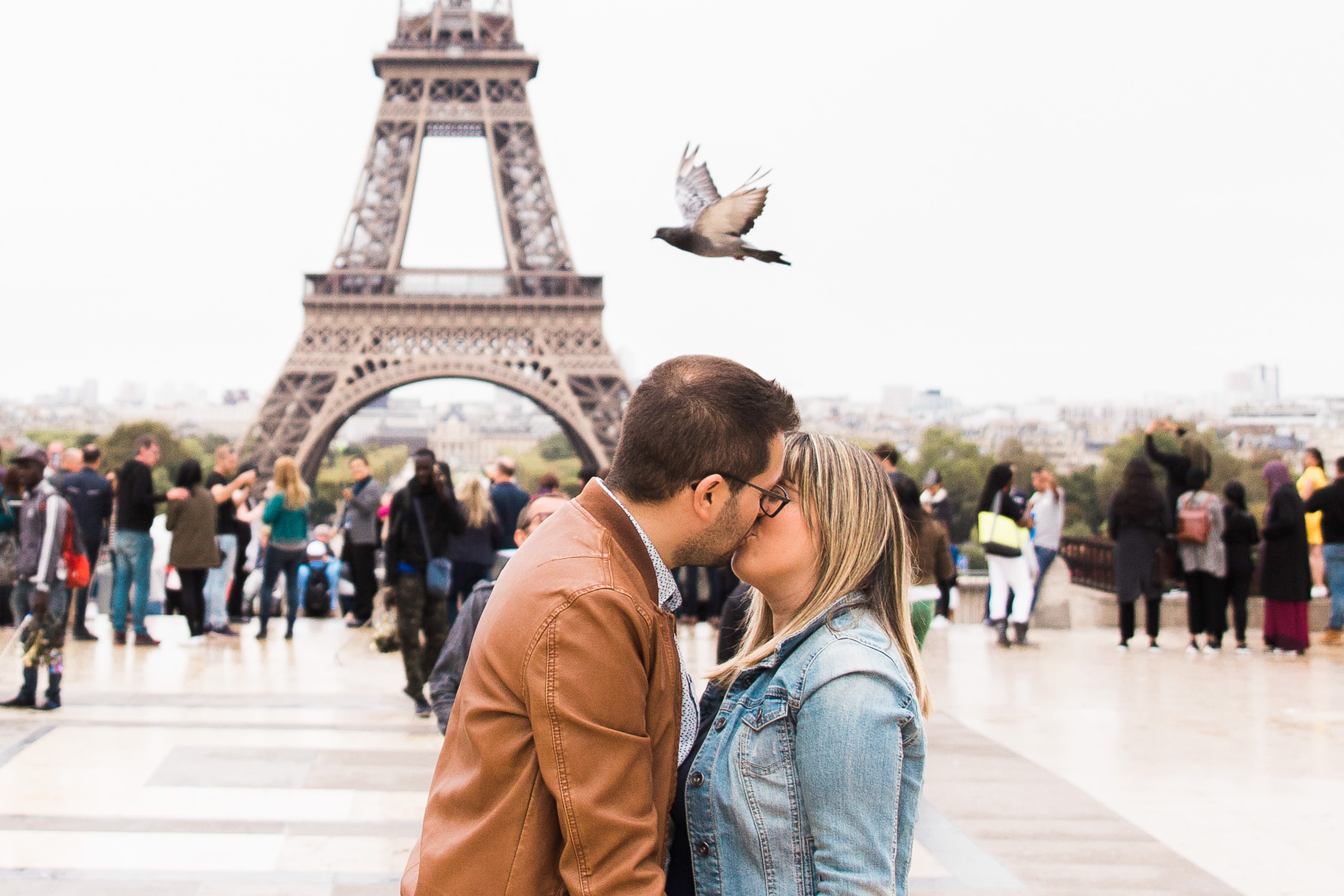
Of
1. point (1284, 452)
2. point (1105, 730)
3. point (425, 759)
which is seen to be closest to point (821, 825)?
point (425, 759)

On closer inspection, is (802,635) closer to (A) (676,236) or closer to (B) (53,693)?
(A) (676,236)

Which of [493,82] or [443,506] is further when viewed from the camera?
[493,82]

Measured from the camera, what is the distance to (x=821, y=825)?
1.78 metres

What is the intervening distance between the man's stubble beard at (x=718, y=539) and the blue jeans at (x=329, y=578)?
429 inches

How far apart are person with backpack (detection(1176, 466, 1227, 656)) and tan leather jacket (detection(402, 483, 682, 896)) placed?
8762 mm

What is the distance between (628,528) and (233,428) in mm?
158967

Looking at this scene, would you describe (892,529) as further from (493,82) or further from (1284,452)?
(1284,452)

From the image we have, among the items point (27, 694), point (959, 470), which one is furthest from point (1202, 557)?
point (959, 470)

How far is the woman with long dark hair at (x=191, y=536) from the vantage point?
9188mm

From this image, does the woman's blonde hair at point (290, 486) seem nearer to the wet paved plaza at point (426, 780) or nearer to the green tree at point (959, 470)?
the wet paved plaza at point (426, 780)

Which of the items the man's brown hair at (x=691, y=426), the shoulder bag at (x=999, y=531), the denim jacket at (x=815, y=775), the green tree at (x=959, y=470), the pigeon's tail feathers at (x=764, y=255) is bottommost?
the green tree at (x=959, y=470)

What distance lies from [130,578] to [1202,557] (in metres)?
8.66

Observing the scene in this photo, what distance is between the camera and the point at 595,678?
1.59m

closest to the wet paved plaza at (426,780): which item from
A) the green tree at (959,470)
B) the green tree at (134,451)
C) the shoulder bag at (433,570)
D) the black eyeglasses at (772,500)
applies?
the shoulder bag at (433,570)
